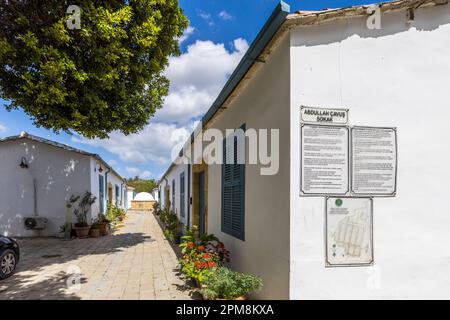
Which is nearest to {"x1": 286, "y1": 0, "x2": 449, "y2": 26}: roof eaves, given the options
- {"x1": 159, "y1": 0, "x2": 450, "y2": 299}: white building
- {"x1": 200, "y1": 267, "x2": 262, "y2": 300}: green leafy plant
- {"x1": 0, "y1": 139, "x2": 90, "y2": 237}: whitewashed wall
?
{"x1": 159, "y1": 0, "x2": 450, "y2": 299}: white building

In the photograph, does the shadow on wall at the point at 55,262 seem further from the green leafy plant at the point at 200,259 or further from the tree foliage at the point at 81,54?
the tree foliage at the point at 81,54

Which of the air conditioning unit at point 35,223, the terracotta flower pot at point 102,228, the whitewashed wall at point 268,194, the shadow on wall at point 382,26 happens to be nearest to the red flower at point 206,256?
the whitewashed wall at point 268,194

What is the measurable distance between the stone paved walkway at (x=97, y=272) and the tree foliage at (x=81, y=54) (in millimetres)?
3431

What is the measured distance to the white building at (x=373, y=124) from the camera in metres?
3.20

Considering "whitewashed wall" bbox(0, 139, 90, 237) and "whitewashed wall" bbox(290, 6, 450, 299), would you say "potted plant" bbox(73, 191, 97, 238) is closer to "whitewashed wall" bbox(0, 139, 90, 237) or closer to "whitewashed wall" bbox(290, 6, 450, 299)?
"whitewashed wall" bbox(0, 139, 90, 237)

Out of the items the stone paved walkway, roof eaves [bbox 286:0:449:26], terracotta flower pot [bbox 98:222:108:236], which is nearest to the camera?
roof eaves [bbox 286:0:449:26]

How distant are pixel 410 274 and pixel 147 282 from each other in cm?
445

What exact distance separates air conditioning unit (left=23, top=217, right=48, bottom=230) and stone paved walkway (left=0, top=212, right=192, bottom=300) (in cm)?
87

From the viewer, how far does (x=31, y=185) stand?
38.2ft

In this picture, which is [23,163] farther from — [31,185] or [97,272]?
[97,272]

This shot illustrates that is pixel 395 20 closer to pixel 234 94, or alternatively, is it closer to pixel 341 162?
pixel 341 162

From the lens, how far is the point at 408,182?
3424 millimetres

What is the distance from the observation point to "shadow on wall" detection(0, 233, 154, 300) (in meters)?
5.18
